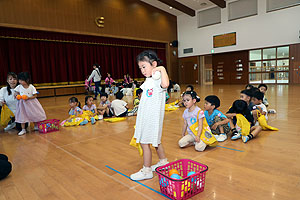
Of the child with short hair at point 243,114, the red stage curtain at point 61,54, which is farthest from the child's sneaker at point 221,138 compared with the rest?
the red stage curtain at point 61,54

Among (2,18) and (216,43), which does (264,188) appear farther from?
(216,43)

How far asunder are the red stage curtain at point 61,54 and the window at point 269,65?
7812mm

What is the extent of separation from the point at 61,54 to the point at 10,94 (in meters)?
8.45

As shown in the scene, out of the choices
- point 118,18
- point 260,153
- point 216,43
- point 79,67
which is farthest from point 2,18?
point 216,43

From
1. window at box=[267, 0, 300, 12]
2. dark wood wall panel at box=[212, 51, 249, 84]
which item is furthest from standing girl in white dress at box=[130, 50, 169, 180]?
dark wood wall panel at box=[212, 51, 249, 84]

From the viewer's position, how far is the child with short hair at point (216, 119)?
3.12 meters

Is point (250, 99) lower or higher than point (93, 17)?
lower

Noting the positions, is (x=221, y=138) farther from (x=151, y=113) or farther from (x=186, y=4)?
(x=186, y=4)

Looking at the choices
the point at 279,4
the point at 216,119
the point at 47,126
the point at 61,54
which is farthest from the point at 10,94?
the point at 279,4

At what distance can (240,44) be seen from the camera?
14.3 metres

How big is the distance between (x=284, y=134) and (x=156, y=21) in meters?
14.3

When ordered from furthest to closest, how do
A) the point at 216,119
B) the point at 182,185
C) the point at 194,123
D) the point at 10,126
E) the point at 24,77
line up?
the point at 10,126
the point at 24,77
the point at 216,119
the point at 194,123
the point at 182,185

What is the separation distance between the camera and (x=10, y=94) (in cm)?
422

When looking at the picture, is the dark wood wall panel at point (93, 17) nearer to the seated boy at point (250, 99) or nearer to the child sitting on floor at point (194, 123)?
the child sitting on floor at point (194, 123)
